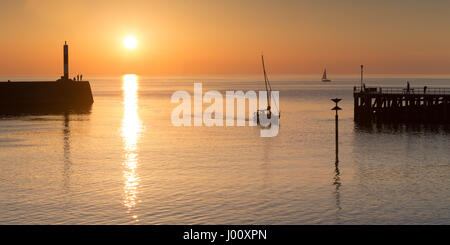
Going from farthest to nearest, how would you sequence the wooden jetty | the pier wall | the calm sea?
the pier wall < the wooden jetty < the calm sea

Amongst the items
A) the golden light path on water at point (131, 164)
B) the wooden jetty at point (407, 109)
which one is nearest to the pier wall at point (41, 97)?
the golden light path on water at point (131, 164)

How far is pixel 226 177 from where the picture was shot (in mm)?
44625

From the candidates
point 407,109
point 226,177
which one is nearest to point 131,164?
point 226,177

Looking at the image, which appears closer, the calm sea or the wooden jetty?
the calm sea

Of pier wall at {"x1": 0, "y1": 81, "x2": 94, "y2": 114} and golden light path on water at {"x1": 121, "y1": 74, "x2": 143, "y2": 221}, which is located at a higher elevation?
pier wall at {"x1": 0, "y1": 81, "x2": 94, "y2": 114}

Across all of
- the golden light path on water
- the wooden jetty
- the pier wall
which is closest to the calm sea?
the golden light path on water

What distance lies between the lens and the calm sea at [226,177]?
1300 inches

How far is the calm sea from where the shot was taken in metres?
33.0

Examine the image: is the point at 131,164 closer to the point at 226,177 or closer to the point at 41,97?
the point at 226,177

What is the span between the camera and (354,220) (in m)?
31.9

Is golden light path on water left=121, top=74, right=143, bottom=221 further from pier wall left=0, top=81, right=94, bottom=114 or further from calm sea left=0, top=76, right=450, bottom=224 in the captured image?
pier wall left=0, top=81, right=94, bottom=114

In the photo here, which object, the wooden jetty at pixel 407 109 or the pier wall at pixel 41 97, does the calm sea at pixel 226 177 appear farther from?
the pier wall at pixel 41 97

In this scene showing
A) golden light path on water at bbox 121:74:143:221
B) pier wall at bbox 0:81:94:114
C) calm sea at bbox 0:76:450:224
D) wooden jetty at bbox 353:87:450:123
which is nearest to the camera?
calm sea at bbox 0:76:450:224
